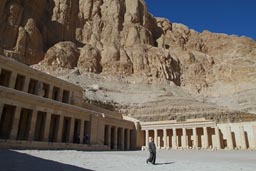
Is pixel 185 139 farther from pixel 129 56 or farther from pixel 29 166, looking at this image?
pixel 129 56

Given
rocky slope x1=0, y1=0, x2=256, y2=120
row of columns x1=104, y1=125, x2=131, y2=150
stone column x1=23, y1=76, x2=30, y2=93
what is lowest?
row of columns x1=104, y1=125, x2=131, y2=150

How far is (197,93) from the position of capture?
84.8m

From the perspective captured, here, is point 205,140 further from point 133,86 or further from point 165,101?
point 133,86

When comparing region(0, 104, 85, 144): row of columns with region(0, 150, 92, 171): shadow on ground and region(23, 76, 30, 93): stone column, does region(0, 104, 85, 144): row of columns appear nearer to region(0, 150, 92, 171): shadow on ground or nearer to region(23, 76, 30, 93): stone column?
region(23, 76, 30, 93): stone column

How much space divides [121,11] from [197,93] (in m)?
43.7

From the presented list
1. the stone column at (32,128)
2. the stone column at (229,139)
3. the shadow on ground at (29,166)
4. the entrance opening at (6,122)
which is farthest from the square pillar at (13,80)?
the stone column at (229,139)

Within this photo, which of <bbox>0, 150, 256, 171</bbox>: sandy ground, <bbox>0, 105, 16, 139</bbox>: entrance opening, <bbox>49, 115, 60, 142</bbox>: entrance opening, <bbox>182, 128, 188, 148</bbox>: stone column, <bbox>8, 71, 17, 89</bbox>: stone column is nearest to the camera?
<bbox>0, 150, 256, 171</bbox>: sandy ground

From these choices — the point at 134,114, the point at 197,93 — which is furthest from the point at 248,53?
the point at 134,114

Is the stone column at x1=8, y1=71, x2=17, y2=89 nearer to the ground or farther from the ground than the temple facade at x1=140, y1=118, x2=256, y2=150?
farther from the ground

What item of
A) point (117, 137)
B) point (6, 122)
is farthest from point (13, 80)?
point (117, 137)

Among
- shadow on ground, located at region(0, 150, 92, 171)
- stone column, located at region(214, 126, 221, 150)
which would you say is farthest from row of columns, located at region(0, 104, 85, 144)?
stone column, located at region(214, 126, 221, 150)

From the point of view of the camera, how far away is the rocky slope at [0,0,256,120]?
66625 millimetres

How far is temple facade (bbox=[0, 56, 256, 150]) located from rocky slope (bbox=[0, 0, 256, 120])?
1070 centimetres

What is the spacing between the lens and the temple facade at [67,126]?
22008mm
